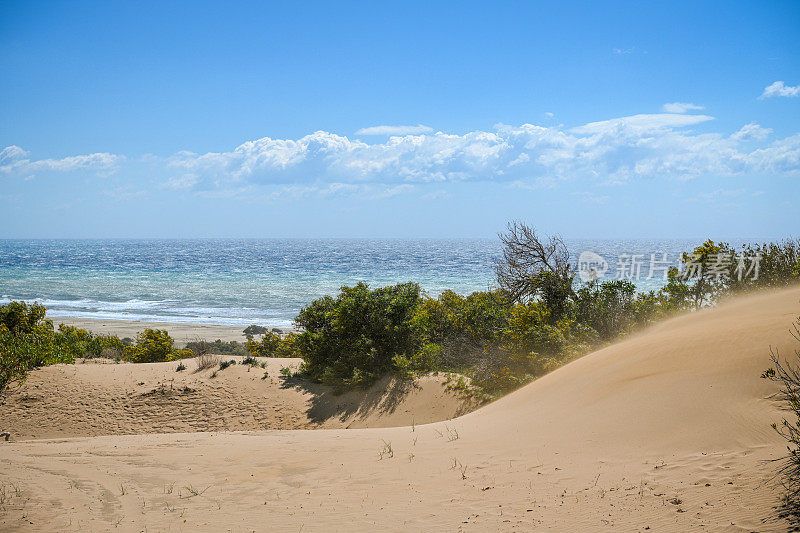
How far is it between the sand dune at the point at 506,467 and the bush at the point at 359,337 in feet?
16.6

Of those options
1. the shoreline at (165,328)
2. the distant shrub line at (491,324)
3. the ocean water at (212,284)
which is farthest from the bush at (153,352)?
the ocean water at (212,284)

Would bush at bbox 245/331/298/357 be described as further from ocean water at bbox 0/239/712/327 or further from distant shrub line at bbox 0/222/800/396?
ocean water at bbox 0/239/712/327

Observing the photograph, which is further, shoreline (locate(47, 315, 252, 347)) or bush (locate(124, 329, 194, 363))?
shoreline (locate(47, 315, 252, 347))

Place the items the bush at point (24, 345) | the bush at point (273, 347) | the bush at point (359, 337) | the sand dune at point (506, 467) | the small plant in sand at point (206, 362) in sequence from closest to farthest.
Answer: the sand dune at point (506, 467) → the bush at point (24, 345) → the bush at point (359, 337) → the small plant in sand at point (206, 362) → the bush at point (273, 347)

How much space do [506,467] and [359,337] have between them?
943 cm

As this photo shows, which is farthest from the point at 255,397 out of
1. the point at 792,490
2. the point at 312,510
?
the point at 792,490

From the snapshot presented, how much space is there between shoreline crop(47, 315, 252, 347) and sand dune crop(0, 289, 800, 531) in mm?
20566

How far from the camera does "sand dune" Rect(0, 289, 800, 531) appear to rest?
18.1ft

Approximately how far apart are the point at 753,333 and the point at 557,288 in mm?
8971

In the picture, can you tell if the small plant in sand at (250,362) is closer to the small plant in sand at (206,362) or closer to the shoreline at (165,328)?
the small plant in sand at (206,362)

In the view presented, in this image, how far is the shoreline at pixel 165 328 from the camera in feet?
101

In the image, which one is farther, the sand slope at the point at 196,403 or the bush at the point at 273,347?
the bush at the point at 273,347

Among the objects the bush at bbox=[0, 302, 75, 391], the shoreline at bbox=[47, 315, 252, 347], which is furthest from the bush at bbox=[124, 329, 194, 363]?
the shoreline at bbox=[47, 315, 252, 347]

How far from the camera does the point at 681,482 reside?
5.64 meters
